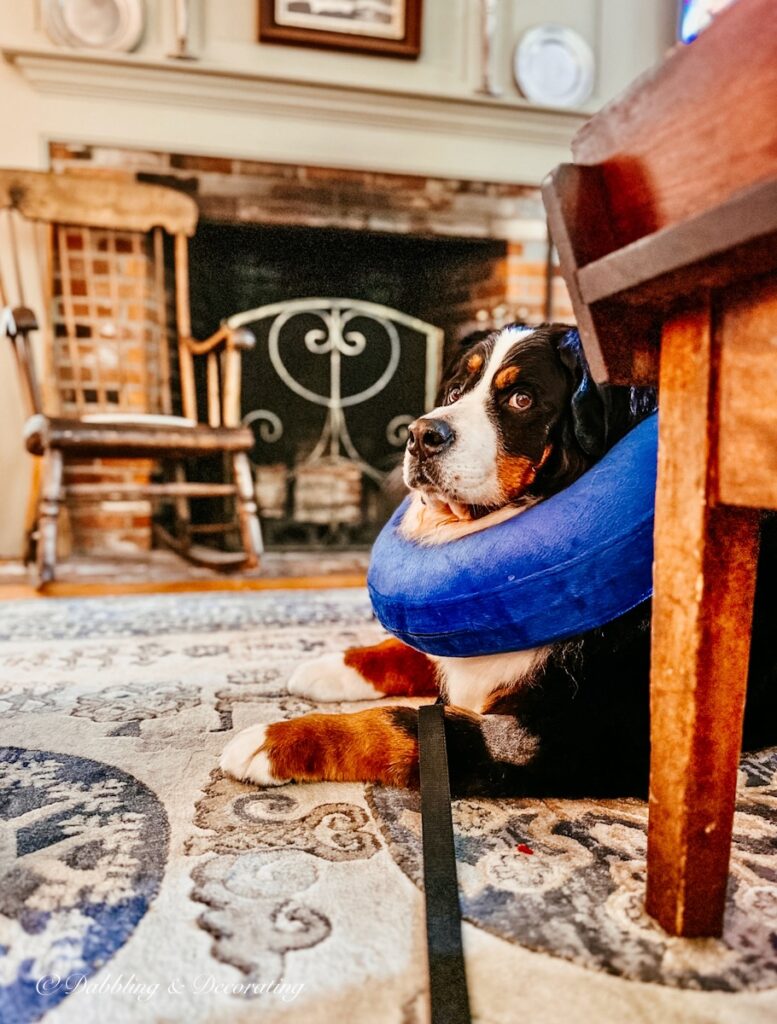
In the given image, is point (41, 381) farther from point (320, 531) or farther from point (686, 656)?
point (686, 656)

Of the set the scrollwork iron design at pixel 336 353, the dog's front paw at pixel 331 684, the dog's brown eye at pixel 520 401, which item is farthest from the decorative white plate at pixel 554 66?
the dog's front paw at pixel 331 684

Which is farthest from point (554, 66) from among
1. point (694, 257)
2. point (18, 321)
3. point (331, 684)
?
point (694, 257)

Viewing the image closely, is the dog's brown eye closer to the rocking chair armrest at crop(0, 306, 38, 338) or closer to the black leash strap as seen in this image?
the black leash strap

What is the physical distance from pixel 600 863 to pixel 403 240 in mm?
3029

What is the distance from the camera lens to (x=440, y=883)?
0.68 meters

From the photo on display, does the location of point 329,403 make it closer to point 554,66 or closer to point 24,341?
point 24,341

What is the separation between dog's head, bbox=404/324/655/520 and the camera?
107 cm

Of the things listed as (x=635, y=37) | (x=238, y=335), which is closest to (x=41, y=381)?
(x=238, y=335)

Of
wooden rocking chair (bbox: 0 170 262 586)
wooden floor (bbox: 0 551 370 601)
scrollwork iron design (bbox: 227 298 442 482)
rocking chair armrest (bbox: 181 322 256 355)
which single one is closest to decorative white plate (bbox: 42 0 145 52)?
wooden rocking chair (bbox: 0 170 262 586)

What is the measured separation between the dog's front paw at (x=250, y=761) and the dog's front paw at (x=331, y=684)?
305 millimetres

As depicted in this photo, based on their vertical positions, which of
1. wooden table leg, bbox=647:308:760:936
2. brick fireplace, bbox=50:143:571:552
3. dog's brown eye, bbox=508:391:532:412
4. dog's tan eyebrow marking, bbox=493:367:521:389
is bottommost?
wooden table leg, bbox=647:308:760:936

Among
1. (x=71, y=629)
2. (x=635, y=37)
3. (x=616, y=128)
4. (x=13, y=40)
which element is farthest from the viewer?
(x=635, y=37)

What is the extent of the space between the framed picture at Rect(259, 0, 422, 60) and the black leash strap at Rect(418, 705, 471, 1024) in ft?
9.77

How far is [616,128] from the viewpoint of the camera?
562mm
